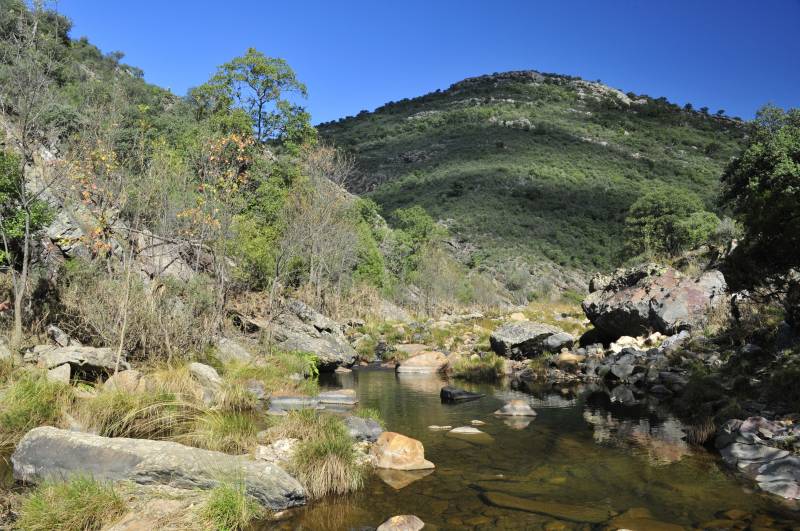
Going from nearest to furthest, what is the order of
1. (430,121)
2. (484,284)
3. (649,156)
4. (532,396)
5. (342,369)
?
(532,396) < (342,369) < (484,284) < (649,156) < (430,121)

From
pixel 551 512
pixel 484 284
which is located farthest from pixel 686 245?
pixel 551 512

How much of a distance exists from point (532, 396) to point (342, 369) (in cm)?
823

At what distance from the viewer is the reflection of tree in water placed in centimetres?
967

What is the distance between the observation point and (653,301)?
20312 mm

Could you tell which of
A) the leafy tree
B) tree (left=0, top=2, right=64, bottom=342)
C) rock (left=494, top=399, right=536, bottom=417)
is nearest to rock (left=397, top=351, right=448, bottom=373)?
rock (left=494, top=399, right=536, bottom=417)

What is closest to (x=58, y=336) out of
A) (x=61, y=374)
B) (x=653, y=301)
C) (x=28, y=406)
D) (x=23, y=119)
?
(x=61, y=374)

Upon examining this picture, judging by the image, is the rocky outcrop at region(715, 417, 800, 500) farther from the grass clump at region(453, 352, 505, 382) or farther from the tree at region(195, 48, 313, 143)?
the tree at region(195, 48, 313, 143)

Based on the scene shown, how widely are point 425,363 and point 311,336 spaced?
4909 mm

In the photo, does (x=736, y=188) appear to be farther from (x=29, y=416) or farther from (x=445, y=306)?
(x=29, y=416)

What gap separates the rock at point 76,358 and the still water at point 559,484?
6210 millimetres

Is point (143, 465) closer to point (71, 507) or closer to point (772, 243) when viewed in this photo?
point (71, 507)

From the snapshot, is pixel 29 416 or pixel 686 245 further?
pixel 686 245

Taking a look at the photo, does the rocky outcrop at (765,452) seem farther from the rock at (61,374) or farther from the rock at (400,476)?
the rock at (61,374)

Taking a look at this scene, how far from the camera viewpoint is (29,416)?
827 cm
